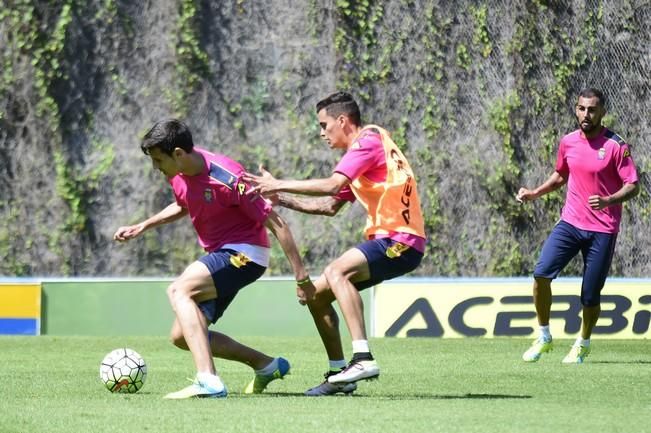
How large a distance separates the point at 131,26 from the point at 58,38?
0.97 m

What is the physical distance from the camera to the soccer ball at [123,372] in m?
7.86

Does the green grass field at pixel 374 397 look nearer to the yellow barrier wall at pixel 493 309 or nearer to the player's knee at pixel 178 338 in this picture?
the player's knee at pixel 178 338

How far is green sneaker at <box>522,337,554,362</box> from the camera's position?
10539 mm

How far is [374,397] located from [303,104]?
967cm

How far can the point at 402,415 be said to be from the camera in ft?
21.3

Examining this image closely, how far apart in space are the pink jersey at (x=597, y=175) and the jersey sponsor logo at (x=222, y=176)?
169 inches

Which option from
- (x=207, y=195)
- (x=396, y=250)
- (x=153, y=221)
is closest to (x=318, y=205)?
(x=396, y=250)

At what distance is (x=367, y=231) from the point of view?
25.7ft

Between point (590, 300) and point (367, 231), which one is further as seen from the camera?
point (590, 300)

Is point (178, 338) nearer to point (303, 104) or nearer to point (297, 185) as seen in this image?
point (297, 185)

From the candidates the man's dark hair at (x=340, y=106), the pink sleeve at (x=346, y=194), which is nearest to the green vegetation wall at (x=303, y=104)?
the pink sleeve at (x=346, y=194)

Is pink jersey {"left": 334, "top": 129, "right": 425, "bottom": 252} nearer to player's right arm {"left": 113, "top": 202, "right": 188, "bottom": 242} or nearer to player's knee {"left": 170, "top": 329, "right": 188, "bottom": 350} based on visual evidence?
player's right arm {"left": 113, "top": 202, "right": 188, "bottom": 242}

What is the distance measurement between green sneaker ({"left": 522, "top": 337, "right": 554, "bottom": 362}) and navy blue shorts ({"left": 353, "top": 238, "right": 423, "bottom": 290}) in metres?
3.16

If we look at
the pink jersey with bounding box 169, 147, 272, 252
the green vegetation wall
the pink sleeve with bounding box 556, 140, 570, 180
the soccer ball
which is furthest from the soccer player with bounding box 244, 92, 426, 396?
the green vegetation wall
